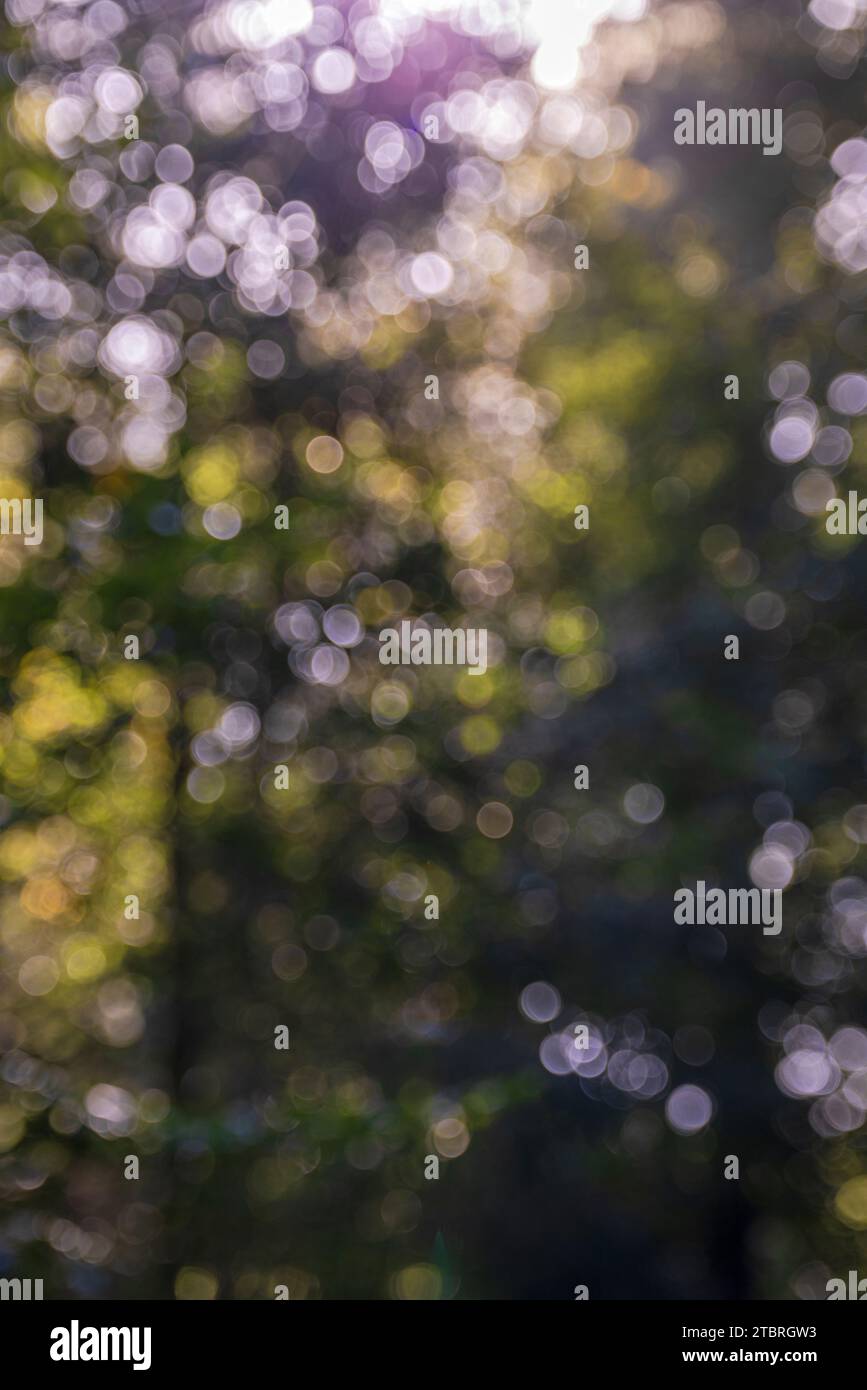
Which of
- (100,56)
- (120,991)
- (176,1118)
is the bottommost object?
(176,1118)

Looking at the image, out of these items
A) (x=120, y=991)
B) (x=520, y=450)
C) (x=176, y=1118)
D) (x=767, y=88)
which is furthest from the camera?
(x=120, y=991)

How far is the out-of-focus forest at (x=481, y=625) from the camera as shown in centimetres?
241

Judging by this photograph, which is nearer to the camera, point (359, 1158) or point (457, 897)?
point (359, 1158)

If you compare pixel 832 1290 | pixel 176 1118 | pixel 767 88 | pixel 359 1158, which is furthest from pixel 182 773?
pixel 767 88

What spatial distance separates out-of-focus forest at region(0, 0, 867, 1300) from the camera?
94.8 inches

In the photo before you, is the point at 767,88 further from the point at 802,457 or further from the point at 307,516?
the point at 307,516

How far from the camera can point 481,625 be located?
247 centimetres

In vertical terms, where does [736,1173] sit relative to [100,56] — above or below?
below

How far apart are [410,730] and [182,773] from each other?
592 mm

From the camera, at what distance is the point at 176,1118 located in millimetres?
2242

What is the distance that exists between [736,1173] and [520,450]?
6.18 feet
